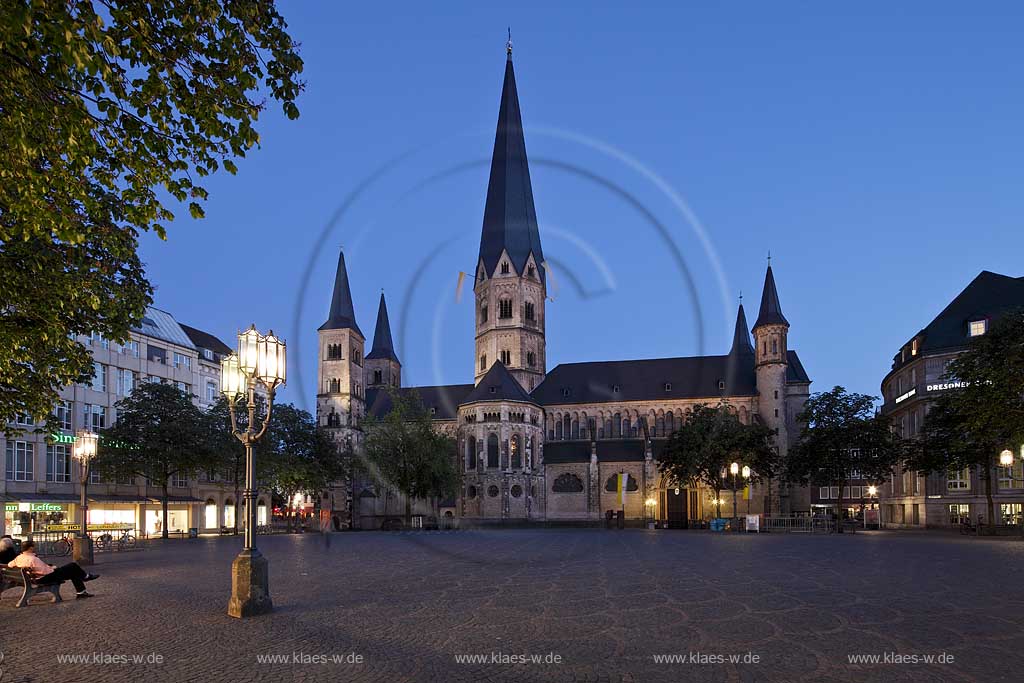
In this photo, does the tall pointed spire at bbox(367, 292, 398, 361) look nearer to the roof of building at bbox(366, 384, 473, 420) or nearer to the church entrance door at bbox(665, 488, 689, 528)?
the roof of building at bbox(366, 384, 473, 420)

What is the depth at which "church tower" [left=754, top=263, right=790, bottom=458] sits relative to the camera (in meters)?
97.0

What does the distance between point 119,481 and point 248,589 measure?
5202 cm

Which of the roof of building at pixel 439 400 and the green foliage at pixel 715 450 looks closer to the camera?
the green foliage at pixel 715 450

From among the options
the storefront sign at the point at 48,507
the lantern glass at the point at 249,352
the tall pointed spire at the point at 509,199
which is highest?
the tall pointed spire at the point at 509,199

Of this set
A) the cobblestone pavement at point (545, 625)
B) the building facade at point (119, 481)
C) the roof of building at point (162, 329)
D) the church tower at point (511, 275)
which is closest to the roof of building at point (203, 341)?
the building facade at point (119, 481)

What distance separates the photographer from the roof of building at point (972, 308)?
227 ft

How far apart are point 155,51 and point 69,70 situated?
1.74 metres

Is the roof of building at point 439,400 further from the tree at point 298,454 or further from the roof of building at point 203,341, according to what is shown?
the tree at point 298,454

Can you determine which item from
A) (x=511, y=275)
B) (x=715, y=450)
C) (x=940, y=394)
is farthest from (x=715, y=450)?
(x=511, y=275)

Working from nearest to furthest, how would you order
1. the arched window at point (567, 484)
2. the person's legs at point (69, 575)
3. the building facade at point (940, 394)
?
the person's legs at point (69, 575) < the building facade at point (940, 394) < the arched window at point (567, 484)

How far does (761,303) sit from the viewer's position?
328 feet

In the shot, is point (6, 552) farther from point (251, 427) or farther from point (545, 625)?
point (545, 625)

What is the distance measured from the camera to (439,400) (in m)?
116

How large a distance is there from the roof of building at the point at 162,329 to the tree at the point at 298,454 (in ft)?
45.8
